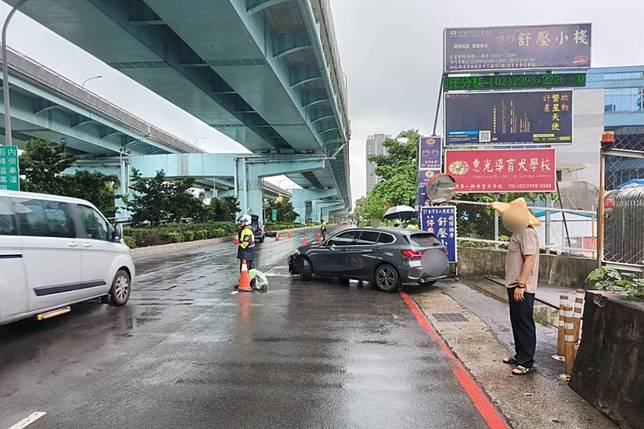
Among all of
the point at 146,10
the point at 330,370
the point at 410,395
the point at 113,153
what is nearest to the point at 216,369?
the point at 330,370

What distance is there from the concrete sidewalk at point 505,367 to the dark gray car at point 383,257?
108 cm

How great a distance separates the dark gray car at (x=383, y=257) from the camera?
10.6m

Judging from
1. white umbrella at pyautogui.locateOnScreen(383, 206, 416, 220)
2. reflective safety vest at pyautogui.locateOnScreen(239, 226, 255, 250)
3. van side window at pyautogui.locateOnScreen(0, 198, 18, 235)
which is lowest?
reflective safety vest at pyautogui.locateOnScreen(239, 226, 255, 250)

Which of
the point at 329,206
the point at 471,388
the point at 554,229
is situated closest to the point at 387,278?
the point at 554,229

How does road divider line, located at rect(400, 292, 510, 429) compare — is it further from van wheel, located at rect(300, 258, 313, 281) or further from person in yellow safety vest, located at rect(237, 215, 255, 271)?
van wheel, located at rect(300, 258, 313, 281)

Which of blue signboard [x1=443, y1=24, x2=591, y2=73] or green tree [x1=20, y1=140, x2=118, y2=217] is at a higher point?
blue signboard [x1=443, y1=24, x2=591, y2=73]

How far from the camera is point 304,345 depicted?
6.47 metres

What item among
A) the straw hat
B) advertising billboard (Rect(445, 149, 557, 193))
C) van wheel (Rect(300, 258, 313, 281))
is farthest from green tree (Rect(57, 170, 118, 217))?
the straw hat

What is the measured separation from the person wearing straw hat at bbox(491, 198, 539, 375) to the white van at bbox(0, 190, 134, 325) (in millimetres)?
6166

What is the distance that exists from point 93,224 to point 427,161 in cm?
950

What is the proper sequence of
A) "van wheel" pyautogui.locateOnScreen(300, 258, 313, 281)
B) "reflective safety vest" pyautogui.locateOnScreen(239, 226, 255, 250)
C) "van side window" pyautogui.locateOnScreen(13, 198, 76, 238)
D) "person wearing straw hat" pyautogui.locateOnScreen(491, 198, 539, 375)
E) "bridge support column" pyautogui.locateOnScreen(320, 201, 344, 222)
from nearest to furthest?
1. "person wearing straw hat" pyautogui.locateOnScreen(491, 198, 539, 375)
2. "van side window" pyautogui.locateOnScreen(13, 198, 76, 238)
3. "reflective safety vest" pyautogui.locateOnScreen(239, 226, 255, 250)
4. "van wheel" pyautogui.locateOnScreen(300, 258, 313, 281)
5. "bridge support column" pyautogui.locateOnScreen(320, 201, 344, 222)

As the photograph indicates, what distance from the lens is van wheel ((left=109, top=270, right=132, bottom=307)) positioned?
909 cm

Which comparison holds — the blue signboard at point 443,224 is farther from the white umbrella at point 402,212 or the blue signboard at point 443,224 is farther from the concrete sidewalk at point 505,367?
the concrete sidewalk at point 505,367

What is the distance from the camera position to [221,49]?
18.5 meters
